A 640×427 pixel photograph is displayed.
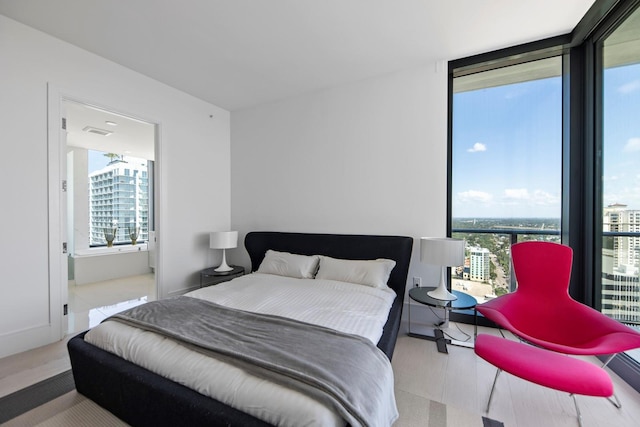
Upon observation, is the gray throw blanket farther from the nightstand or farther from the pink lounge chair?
the nightstand

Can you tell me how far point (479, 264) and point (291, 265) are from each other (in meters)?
2.15

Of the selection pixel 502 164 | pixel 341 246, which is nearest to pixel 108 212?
pixel 341 246

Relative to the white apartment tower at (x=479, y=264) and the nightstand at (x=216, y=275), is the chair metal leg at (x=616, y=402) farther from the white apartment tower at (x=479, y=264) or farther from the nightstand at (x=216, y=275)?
the nightstand at (x=216, y=275)

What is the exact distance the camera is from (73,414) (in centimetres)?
157

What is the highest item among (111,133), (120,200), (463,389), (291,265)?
(111,133)

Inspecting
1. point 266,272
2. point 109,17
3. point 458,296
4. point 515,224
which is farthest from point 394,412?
point 109,17

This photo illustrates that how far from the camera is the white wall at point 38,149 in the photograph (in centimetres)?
220

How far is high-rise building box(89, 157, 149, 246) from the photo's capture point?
18.0 feet

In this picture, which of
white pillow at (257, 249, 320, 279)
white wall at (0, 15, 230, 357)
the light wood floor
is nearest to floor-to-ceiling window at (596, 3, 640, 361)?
the light wood floor

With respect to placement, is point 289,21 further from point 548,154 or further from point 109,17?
point 548,154

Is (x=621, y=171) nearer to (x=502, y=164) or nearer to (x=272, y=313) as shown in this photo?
(x=502, y=164)

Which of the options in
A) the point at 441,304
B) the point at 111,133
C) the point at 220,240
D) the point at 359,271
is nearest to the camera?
the point at 441,304

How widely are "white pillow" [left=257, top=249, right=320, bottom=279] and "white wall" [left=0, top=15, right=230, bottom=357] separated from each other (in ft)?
4.48

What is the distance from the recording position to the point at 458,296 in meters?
2.50
